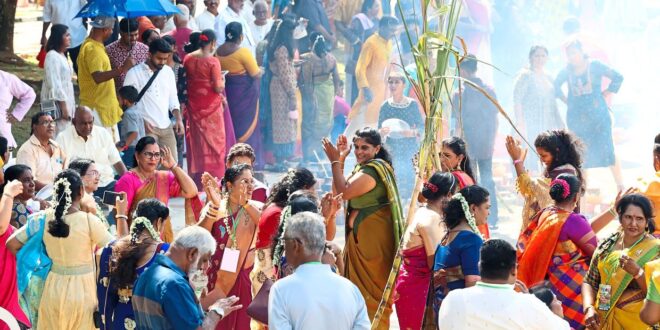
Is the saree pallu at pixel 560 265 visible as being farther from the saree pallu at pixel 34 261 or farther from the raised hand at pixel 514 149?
the saree pallu at pixel 34 261

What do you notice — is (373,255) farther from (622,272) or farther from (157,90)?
(157,90)

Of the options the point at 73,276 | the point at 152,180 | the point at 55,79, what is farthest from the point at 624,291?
the point at 55,79

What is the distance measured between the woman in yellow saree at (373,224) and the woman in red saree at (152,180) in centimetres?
129

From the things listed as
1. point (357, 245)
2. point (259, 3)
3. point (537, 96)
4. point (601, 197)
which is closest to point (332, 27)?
point (259, 3)

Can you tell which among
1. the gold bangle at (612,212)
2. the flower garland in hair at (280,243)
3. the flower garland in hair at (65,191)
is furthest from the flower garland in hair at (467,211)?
the flower garland in hair at (65,191)

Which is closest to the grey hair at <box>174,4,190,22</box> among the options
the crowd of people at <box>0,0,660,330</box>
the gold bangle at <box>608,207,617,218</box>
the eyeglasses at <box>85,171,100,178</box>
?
the crowd of people at <box>0,0,660,330</box>

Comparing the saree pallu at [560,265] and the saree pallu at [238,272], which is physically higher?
the saree pallu at [560,265]

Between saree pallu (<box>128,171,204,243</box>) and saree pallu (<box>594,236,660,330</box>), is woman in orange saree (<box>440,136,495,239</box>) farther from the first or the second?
saree pallu (<box>594,236,660,330</box>)

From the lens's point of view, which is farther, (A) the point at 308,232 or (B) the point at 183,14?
(B) the point at 183,14

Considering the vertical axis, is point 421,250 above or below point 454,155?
below

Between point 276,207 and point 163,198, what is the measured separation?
5.14ft

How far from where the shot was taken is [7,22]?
661 inches

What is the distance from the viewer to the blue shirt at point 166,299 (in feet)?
19.2

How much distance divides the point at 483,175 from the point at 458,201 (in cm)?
671
